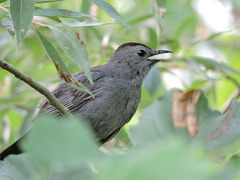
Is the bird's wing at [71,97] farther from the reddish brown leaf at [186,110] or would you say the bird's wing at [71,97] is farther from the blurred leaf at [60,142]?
the blurred leaf at [60,142]

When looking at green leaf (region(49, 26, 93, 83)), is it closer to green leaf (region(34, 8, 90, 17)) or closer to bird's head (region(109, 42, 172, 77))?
green leaf (region(34, 8, 90, 17))

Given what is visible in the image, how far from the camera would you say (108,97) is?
4.50 metres

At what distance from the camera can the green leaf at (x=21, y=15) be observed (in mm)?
2572

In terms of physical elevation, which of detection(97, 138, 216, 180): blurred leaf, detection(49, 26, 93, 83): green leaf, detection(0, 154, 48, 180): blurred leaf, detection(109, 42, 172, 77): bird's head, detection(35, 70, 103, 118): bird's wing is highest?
detection(97, 138, 216, 180): blurred leaf

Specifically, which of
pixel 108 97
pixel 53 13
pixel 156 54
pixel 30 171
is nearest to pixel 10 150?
→ pixel 108 97

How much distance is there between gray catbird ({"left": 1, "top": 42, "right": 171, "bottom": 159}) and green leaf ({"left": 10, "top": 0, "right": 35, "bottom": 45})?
77.8 inches

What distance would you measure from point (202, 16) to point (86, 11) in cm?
405

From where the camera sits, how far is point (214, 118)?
310 centimetres

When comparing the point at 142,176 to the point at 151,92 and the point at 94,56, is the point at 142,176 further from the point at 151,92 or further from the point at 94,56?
the point at 94,56

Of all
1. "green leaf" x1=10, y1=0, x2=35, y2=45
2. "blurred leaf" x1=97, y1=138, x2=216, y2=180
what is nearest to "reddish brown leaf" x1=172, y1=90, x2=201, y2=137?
"green leaf" x1=10, y1=0, x2=35, y2=45

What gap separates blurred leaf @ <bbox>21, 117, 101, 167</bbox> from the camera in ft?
3.38

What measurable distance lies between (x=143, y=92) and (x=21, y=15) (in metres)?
3.44

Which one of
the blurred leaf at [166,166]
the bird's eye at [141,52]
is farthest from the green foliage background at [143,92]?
the bird's eye at [141,52]

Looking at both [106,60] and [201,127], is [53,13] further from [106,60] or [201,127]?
[106,60]
